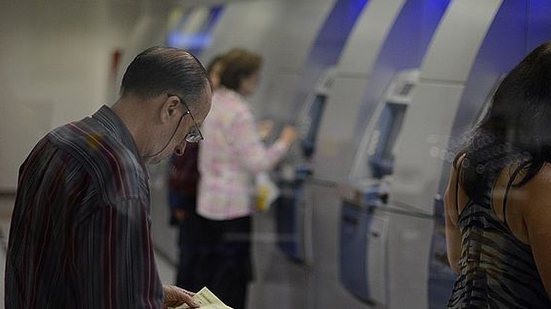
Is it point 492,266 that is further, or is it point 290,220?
point 290,220

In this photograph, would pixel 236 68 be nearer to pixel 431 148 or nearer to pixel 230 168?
pixel 230 168

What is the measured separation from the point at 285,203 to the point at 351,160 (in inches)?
27.4

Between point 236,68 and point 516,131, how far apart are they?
1.87 meters

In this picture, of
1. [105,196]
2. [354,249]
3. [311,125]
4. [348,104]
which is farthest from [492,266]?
[311,125]

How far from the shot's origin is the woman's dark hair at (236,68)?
13.6 ft

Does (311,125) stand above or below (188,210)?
above

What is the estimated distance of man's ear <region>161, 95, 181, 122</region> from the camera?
203 cm

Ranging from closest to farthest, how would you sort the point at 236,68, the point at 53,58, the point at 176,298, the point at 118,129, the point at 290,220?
the point at 118,129 < the point at 176,298 < the point at 53,58 < the point at 236,68 < the point at 290,220

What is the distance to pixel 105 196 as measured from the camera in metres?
1.88

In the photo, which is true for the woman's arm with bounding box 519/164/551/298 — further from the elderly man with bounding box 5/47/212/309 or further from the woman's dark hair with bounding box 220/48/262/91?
the woman's dark hair with bounding box 220/48/262/91

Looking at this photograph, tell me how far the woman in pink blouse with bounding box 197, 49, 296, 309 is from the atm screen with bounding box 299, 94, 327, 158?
0.95 feet

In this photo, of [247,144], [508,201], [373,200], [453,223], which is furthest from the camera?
[247,144]

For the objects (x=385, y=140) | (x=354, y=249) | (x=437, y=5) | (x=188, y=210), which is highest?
(x=437, y=5)

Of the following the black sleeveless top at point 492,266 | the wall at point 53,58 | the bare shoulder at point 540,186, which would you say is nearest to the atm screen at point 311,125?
the wall at point 53,58
